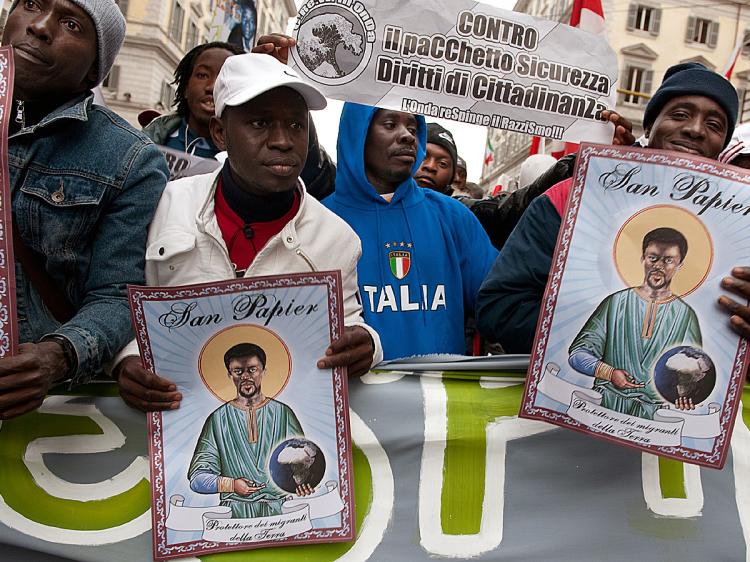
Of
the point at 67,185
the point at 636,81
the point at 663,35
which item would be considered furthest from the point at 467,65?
the point at 663,35

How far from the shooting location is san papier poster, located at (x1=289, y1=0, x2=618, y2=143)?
289 centimetres

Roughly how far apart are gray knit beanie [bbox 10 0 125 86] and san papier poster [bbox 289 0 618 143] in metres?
0.75

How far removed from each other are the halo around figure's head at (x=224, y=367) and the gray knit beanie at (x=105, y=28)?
0.89 m

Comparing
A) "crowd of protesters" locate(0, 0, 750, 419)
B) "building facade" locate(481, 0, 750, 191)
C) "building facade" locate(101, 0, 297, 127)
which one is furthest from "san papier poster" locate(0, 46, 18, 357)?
"building facade" locate(481, 0, 750, 191)

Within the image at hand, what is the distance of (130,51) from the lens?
37.6 metres

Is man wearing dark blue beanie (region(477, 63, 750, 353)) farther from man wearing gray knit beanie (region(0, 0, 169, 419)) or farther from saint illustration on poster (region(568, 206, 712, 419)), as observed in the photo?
man wearing gray knit beanie (region(0, 0, 169, 419))

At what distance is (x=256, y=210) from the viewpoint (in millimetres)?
2271

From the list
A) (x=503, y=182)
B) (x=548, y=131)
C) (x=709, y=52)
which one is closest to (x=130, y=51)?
Answer: (x=709, y=52)

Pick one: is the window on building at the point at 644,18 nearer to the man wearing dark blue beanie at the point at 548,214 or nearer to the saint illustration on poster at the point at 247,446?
the man wearing dark blue beanie at the point at 548,214

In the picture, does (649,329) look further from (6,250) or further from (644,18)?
(644,18)

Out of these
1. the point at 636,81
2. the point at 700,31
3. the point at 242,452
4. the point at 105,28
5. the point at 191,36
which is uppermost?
the point at 700,31

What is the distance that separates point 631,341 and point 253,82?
3.97ft

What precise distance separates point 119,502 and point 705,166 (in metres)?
1.69

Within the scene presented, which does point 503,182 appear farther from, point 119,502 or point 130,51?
point 130,51
